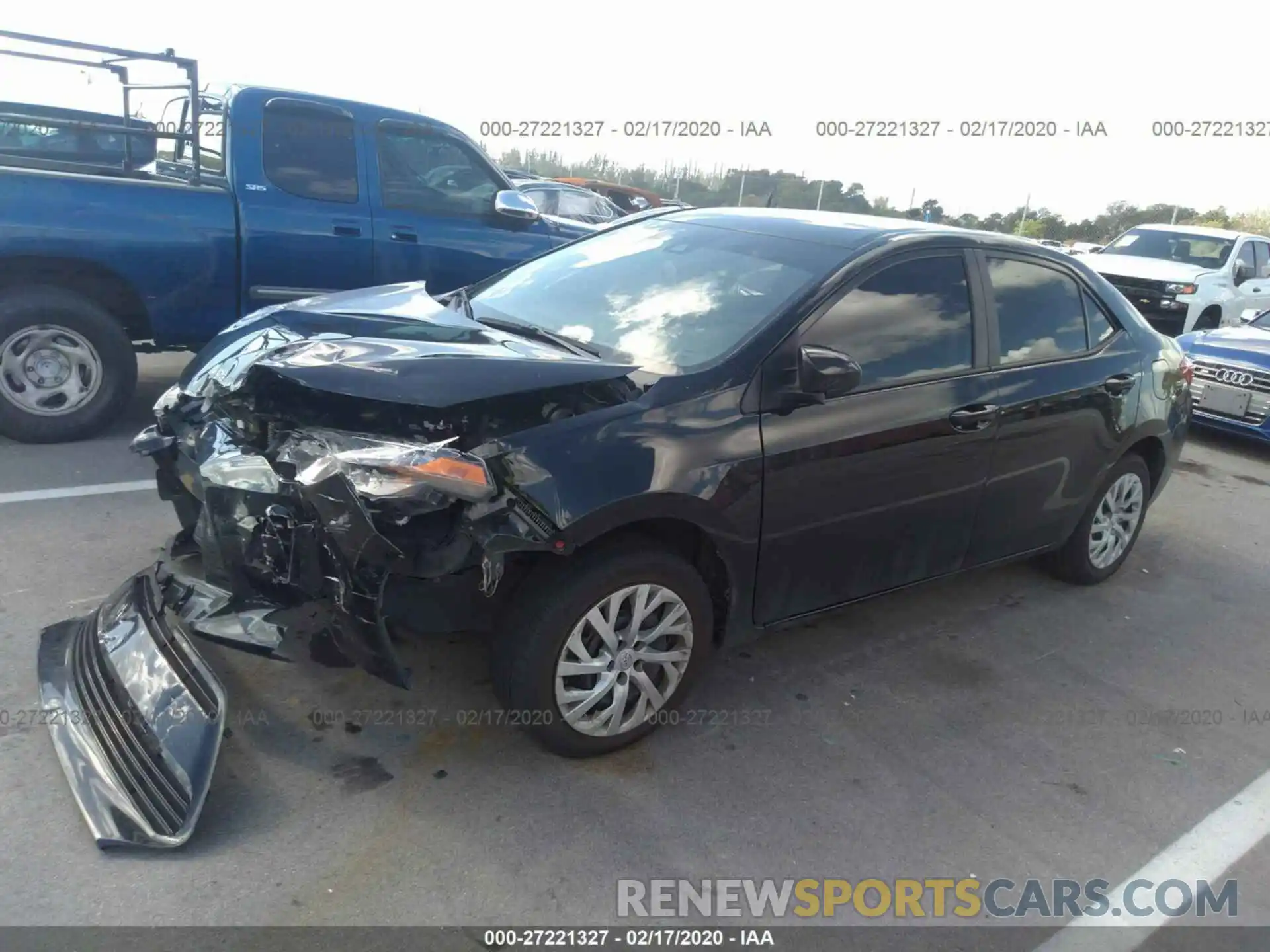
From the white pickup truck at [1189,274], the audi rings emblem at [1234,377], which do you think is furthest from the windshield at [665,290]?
the white pickup truck at [1189,274]

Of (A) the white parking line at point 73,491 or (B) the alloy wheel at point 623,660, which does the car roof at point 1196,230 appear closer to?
(B) the alloy wheel at point 623,660

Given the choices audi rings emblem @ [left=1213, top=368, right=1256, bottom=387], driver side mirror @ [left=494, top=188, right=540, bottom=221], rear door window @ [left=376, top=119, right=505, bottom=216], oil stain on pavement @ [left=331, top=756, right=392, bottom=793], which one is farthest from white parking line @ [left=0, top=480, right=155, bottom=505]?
audi rings emblem @ [left=1213, top=368, right=1256, bottom=387]

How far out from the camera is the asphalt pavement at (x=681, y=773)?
2.57m

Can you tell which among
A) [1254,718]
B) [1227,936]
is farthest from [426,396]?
[1254,718]

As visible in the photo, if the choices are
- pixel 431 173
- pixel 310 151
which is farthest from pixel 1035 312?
pixel 310 151

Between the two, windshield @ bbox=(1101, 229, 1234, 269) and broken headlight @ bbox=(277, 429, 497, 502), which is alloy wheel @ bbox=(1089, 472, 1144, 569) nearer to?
broken headlight @ bbox=(277, 429, 497, 502)

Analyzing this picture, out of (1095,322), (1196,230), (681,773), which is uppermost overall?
(1196,230)

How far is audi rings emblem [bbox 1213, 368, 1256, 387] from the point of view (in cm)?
806

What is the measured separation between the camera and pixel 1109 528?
4934mm

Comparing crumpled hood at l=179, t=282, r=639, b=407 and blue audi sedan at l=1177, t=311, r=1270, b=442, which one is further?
blue audi sedan at l=1177, t=311, r=1270, b=442

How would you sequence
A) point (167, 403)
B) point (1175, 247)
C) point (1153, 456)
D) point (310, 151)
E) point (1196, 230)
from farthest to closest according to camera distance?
point (1196, 230) → point (1175, 247) → point (310, 151) → point (1153, 456) → point (167, 403)

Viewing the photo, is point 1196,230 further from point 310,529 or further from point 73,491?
point 310,529

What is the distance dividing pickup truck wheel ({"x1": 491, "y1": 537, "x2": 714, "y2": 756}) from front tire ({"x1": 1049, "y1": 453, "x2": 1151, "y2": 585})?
8.17 feet

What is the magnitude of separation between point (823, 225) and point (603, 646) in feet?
6.58
